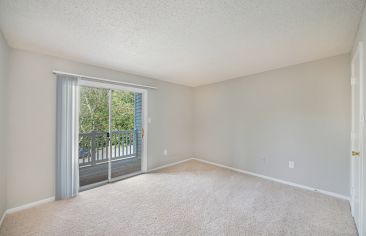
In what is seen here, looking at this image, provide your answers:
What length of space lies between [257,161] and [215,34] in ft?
9.22

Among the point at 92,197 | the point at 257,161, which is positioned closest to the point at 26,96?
the point at 92,197

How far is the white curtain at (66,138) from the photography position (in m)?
2.48

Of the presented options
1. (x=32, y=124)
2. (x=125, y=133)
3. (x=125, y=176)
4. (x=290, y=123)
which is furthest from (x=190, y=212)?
(x=125, y=133)

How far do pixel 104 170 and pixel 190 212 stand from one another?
104 inches

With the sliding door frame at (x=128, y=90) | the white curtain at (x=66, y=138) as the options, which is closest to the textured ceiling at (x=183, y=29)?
the sliding door frame at (x=128, y=90)

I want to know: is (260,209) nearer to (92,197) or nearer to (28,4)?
(92,197)

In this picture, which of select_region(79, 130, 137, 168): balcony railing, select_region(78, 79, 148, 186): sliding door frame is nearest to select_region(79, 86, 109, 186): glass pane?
select_region(79, 130, 137, 168): balcony railing

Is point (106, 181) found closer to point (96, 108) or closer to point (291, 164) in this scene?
point (96, 108)

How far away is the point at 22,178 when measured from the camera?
2.24 metres

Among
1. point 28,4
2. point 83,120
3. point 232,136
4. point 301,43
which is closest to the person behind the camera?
point 28,4

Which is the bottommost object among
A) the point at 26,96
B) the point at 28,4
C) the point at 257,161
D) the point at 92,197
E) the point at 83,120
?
the point at 92,197

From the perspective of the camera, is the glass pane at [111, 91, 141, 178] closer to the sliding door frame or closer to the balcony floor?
the balcony floor

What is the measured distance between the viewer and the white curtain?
2.48 meters

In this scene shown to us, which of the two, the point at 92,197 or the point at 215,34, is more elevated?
the point at 215,34
